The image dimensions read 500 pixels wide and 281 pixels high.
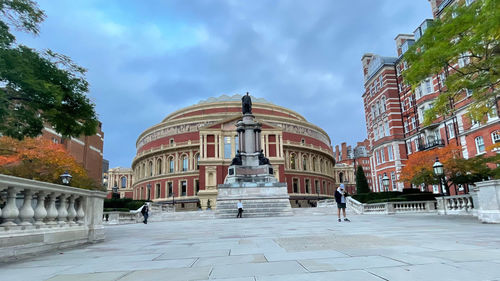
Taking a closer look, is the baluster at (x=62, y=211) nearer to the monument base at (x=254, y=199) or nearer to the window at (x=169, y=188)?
the monument base at (x=254, y=199)

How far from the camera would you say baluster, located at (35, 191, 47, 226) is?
254 inches

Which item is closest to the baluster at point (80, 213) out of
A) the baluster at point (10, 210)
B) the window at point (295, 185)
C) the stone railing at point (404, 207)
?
the baluster at point (10, 210)

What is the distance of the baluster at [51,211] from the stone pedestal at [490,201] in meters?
13.5

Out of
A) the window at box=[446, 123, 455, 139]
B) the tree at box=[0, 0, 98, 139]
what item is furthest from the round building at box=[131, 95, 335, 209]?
the tree at box=[0, 0, 98, 139]

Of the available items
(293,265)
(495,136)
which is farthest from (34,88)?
(495,136)

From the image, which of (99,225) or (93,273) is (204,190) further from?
(93,273)

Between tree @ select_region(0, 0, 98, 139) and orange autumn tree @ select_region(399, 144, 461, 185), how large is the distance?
2530 centimetres

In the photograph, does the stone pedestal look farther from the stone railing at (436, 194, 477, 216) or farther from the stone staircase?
the stone staircase

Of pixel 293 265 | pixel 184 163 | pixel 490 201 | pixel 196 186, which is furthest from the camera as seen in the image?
pixel 184 163

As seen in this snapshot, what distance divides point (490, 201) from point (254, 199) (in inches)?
717

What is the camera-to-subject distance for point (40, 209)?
6.55 meters

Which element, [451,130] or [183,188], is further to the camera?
[183,188]

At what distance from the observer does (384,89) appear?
4725 centimetres

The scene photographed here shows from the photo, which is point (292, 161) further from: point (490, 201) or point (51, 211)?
point (51, 211)
